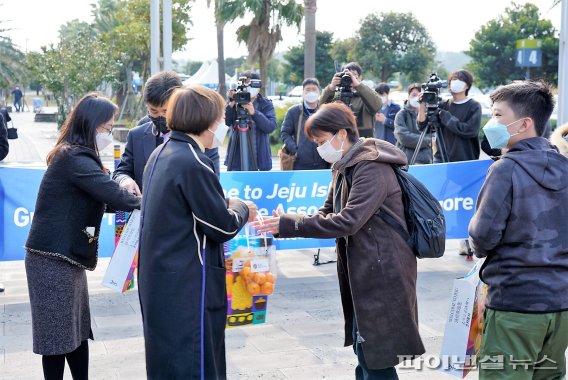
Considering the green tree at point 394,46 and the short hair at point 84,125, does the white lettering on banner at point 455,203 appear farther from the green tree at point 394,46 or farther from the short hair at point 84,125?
the green tree at point 394,46

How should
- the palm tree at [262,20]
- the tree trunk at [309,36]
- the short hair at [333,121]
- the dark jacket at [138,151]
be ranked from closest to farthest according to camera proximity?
the short hair at [333,121], the dark jacket at [138,151], the tree trunk at [309,36], the palm tree at [262,20]

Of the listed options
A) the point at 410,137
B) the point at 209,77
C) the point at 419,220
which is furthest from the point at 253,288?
the point at 209,77

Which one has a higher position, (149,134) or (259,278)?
(149,134)

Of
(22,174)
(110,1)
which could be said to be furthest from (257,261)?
(110,1)

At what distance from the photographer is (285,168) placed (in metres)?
7.92

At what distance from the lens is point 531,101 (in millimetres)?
3188

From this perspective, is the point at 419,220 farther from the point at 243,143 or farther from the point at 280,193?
the point at 243,143

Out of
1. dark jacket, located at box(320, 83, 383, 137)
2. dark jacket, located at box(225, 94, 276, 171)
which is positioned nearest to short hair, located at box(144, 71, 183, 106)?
dark jacket, located at box(225, 94, 276, 171)

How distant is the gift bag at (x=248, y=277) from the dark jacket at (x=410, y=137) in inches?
196

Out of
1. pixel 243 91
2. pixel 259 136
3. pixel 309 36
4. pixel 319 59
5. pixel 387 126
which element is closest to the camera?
pixel 243 91

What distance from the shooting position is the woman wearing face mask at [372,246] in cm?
354

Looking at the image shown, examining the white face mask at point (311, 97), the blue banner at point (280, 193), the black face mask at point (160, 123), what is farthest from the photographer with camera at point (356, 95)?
the black face mask at point (160, 123)

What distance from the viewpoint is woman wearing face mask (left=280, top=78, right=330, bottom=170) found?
778cm

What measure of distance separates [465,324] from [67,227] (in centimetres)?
208
